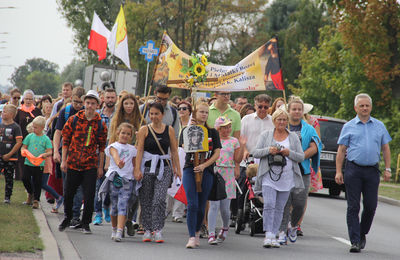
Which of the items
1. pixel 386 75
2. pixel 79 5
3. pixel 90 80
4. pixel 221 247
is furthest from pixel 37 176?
pixel 79 5

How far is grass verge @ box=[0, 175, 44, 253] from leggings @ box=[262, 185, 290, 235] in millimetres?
2799

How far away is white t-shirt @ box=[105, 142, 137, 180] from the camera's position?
32.9 feet

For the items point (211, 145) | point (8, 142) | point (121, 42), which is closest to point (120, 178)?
point (211, 145)

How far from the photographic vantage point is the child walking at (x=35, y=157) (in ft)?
41.2

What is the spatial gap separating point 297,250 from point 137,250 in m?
2.10

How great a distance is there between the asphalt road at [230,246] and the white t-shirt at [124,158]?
33.1 inches

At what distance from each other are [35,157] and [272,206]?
173 inches

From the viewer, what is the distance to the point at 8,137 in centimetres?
1324

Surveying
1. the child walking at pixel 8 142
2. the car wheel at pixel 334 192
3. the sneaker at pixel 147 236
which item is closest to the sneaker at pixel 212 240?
the sneaker at pixel 147 236

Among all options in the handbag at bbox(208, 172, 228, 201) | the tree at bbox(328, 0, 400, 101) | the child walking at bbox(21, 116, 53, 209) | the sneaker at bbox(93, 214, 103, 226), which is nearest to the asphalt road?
the sneaker at bbox(93, 214, 103, 226)

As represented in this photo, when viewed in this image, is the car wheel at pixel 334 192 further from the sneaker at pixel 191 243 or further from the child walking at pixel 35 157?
the sneaker at pixel 191 243

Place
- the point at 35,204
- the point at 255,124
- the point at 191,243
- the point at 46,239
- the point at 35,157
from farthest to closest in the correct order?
the point at 35,157 < the point at 35,204 < the point at 255,124 < the point at 191,243 < the point at 46,239

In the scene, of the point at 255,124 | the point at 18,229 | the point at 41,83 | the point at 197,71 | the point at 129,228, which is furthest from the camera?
the point at 41,83

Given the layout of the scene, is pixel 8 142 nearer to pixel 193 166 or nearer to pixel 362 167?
pixel 193 166
